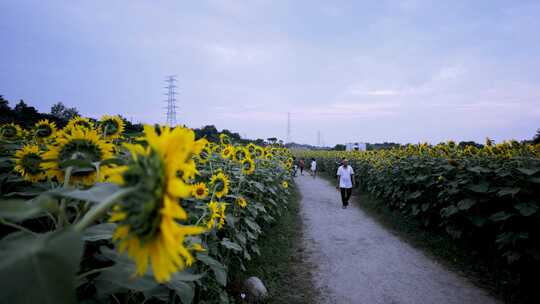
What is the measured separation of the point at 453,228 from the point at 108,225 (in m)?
6.30

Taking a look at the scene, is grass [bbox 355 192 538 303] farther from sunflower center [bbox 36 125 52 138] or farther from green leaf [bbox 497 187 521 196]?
sunflower center [bbox 36 125 52 138]

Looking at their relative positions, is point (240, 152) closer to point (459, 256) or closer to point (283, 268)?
point (283, 268)

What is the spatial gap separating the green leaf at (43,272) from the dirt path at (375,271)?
14.0 feet

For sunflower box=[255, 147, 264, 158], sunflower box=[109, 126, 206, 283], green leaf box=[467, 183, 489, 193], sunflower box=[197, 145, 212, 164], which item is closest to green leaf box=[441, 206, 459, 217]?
green leaf box=[467, 183, 489, 193]

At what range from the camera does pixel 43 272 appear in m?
0.53

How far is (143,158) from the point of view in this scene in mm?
655

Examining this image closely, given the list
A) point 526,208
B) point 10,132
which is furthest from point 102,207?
point 526,208

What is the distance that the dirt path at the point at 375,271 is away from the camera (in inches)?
171

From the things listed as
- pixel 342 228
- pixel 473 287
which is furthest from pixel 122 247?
pixel 342 228

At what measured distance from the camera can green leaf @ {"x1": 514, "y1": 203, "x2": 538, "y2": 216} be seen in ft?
13.7

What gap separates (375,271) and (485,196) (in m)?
2.27

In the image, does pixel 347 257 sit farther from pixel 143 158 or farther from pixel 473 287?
pixel 143 158

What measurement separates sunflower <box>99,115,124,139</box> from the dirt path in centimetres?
358

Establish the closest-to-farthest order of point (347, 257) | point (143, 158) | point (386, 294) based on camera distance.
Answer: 1. point (143, 158)
2. point (386, 294)
3. point (347, 257)
